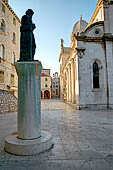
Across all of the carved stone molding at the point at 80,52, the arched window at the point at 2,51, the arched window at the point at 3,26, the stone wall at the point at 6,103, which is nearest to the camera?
the stone wall at the point at 6,103

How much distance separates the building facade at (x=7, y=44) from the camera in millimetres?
15602

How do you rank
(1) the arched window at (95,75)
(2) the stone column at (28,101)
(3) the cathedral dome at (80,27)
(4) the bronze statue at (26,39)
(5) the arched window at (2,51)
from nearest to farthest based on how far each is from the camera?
1. (2) the stone column at (28,101)
2. (4) the bronze statue at (26,39)
3. (1) the arched window at (95,75)
4. (5) the arched window at (2,51)
5. (3) the cathedral dome at (80,27)

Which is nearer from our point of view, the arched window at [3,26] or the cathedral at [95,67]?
the cathedral at [95,67]

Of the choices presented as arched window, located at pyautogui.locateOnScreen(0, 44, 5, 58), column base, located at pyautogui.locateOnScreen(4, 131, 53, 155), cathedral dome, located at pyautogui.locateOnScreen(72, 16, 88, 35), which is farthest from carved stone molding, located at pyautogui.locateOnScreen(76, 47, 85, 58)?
cathedral dome, located at pyautogui.locateOnScreen(72, 16, 88, 35)

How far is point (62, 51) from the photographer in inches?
1363

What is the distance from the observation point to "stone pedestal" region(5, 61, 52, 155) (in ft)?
9.05

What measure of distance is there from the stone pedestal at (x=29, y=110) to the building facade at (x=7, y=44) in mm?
13877

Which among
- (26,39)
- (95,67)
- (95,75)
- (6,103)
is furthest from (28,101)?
(95,67)

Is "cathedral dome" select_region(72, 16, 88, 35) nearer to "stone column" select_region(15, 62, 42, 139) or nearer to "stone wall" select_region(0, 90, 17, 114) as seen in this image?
"stone wall" select_region(0, 90, 17, 114)

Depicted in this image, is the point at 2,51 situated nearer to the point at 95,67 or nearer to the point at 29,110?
the point at 95,67

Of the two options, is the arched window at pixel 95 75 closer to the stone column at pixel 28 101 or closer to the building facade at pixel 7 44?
the stone column at pixel 28 101

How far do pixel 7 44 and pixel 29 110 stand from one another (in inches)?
664

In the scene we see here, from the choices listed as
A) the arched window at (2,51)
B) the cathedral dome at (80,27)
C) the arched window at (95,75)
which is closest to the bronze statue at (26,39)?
the arched window at (95,75)

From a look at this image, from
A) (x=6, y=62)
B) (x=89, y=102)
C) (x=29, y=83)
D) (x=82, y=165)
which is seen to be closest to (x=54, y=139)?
(x=82, y=165)
